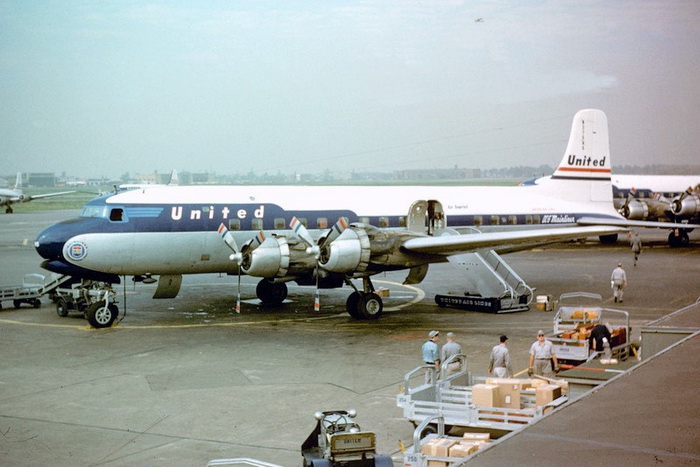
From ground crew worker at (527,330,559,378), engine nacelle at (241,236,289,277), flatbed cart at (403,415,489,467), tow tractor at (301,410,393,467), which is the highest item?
engine nacelle at (241,236,289,277)

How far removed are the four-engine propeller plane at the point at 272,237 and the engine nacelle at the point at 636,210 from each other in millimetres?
21833

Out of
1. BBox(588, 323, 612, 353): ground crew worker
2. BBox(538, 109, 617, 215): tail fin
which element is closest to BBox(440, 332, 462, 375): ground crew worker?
BBox(588, 323, 612, 353): ground crew worker

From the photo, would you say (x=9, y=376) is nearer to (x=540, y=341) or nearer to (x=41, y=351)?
(x=41, y=351)

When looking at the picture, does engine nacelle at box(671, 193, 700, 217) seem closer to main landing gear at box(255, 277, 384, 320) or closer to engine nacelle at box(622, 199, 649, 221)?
engine nacelle at box(622, 199, 649, 221)

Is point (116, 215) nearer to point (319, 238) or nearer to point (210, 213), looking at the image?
point (210, 213)

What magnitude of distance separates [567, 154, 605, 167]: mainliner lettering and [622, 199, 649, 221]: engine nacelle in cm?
1283

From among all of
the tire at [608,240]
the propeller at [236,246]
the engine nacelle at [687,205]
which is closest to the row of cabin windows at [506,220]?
the propeller at [236,246]

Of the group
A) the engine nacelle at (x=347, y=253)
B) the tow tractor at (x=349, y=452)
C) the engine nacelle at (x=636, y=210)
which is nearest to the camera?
the tow tractor at (x=349, y=452)

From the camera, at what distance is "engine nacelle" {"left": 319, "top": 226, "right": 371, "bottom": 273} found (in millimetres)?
23938

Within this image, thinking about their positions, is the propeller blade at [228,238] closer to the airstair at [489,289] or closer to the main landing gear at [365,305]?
the main landing gear at [365,305]

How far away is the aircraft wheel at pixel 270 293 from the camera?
2902cm

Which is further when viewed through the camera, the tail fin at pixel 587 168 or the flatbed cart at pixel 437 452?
the tail fin at pixel 587 168

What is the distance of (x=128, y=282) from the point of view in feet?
119

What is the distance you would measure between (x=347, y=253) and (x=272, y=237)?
233cm
